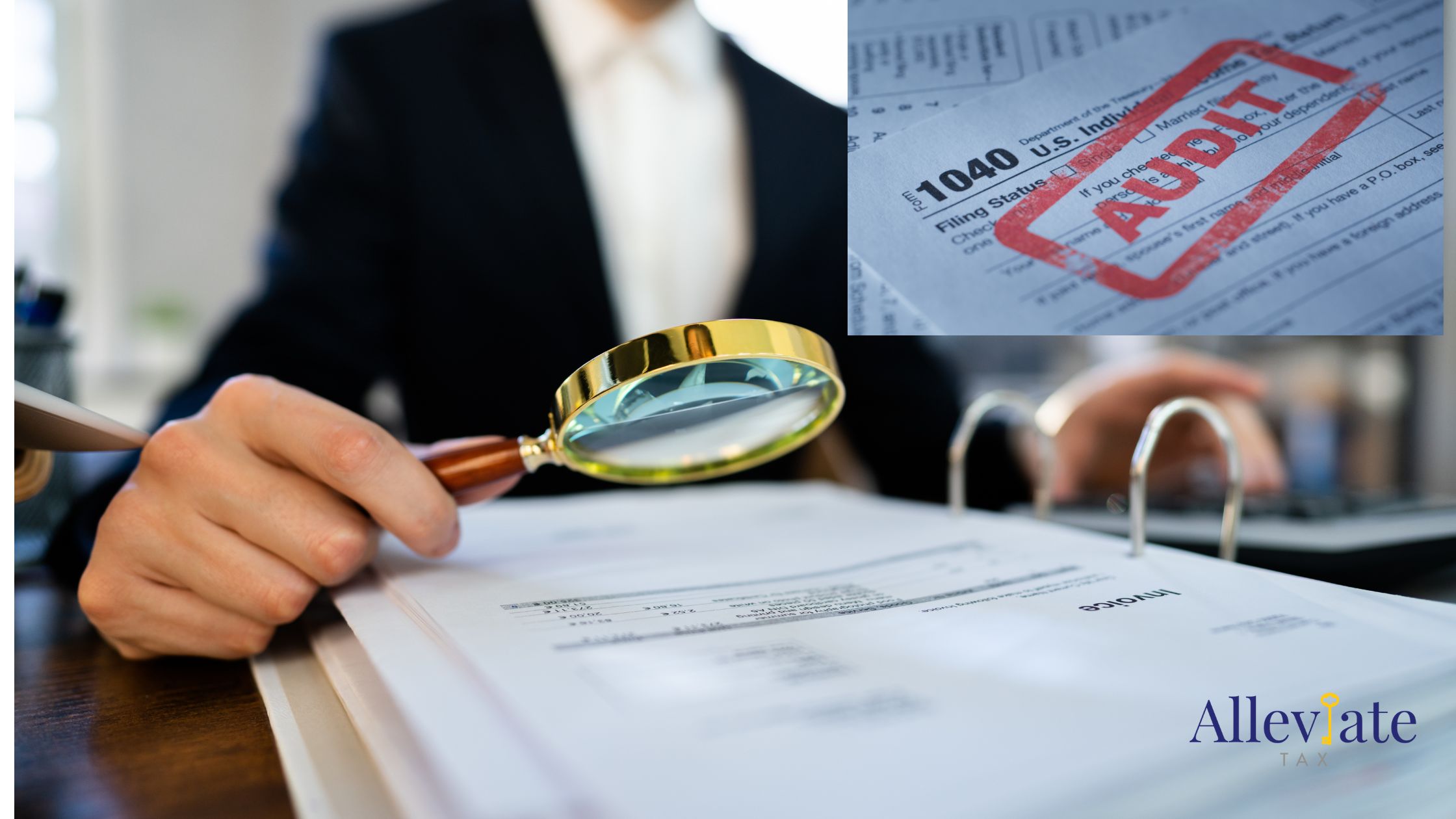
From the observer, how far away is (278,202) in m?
1.08

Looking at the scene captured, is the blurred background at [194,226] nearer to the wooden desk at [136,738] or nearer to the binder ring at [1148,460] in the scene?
the binder ring at [1148,460]

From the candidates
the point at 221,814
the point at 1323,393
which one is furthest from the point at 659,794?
the point at 1323,393

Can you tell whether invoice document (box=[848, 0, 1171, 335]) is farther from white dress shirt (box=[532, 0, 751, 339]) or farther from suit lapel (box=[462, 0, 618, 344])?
suit lapel (box=[462, 0, 618, 344])

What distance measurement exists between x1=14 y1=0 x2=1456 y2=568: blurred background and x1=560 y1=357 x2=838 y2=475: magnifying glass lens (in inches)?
76.8

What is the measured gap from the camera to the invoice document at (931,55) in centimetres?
34

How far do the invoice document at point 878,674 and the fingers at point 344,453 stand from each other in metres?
0.03

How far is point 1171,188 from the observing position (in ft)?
1.08

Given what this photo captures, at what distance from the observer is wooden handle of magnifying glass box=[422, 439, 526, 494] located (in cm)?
43

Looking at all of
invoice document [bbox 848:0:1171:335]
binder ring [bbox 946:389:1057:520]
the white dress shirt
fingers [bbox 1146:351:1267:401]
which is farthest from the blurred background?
invoice document [bbox 848:0:1171:335]

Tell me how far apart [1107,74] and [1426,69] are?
5.0 inches

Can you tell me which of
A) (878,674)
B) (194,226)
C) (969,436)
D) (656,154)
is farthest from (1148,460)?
(194,226)

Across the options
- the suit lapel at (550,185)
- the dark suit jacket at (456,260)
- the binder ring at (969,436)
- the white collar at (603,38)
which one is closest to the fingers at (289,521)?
the binder ring at (969,436)

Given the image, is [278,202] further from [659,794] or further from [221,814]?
[659,794]

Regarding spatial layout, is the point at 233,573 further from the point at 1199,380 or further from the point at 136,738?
the point at 1199,380
